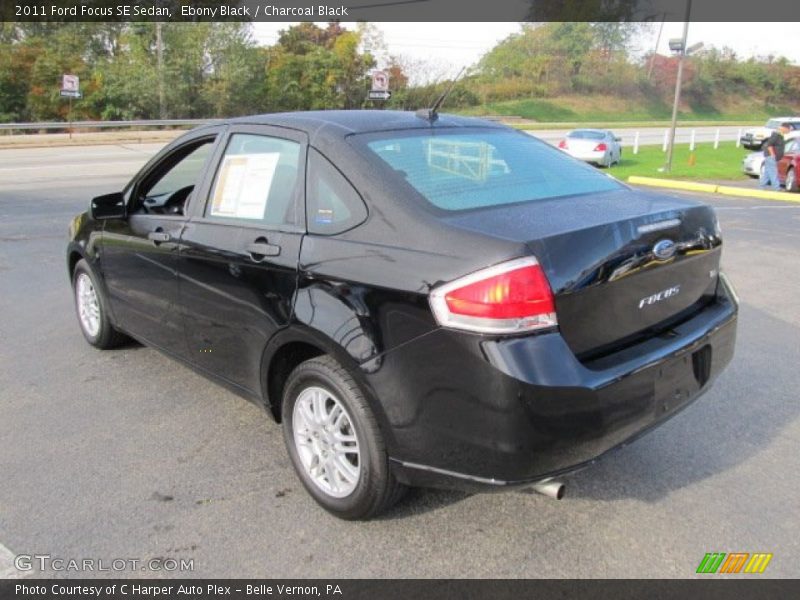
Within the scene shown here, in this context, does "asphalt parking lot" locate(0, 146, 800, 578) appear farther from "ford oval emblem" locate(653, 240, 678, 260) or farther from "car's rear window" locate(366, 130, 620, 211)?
"car's rear window" locate(366, 130, 620, 211)

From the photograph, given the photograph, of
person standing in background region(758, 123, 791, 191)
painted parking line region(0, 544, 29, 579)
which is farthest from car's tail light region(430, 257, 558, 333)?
person standing in background region(758, 123, 791, 191)

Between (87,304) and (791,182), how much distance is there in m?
16.2

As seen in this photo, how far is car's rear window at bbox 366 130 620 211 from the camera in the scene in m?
3.01

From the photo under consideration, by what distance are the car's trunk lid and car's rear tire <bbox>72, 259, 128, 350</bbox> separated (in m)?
3.20

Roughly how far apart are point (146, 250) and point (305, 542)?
82.4 inches

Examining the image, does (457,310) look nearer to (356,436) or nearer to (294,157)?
(356,436)

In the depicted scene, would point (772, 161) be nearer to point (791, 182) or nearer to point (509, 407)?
point (791, 182)

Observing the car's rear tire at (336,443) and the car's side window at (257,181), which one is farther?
the car's side window at (257,181)

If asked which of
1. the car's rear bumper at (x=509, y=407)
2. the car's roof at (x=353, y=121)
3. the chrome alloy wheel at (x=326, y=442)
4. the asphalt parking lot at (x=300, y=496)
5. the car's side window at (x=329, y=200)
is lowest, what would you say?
the asphalt parking lot at (x=300, y=496)

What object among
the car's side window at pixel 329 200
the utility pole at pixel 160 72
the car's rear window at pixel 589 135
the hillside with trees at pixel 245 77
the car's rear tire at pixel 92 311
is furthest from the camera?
the utility pole at pixel 160 72

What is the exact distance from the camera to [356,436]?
2.85 meters

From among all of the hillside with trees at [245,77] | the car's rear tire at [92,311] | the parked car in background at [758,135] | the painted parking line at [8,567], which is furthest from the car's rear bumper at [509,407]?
the parked car in background at [758,135]

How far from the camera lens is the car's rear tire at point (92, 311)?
4.93m
